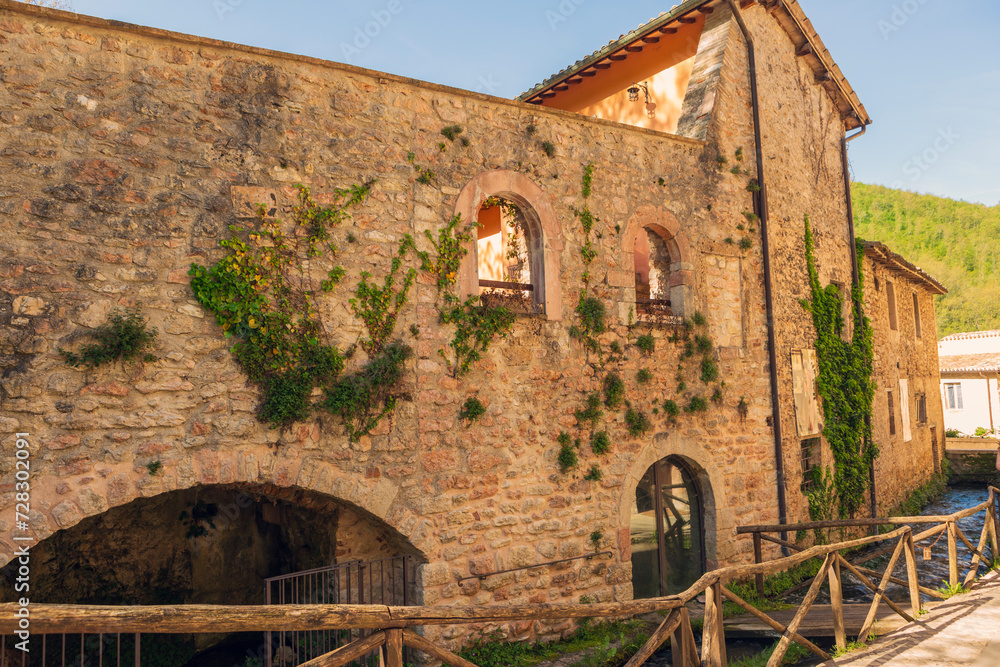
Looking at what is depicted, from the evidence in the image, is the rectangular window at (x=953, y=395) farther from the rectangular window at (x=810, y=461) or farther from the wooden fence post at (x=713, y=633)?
the wooden fence post at (x=713, y=633)

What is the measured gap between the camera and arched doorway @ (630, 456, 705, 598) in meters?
7.51

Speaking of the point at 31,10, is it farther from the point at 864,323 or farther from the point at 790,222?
the point at 864,323

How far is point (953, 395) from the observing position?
23.5 meters

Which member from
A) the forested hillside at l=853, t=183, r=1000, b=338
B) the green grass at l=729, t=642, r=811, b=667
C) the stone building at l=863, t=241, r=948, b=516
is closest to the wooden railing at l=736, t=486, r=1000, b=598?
the green grass at l=729, t=642, r=811, b=667

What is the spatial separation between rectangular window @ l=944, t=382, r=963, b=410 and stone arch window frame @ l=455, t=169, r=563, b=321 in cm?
2295

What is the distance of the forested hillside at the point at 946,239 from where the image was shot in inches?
1686

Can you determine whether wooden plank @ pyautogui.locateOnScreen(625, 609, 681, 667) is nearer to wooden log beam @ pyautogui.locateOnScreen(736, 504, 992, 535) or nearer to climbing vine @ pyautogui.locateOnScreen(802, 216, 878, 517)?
wooden log beam @ pyautogui.locateOnScreen(736, 504, 992, 535)

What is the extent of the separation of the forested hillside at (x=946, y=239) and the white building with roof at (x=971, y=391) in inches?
879

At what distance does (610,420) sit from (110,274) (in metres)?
4.71

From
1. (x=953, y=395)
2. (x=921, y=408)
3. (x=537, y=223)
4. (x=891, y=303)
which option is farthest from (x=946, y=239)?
(x=537, y=223)

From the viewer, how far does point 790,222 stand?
31.1 feet

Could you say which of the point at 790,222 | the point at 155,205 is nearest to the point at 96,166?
the point at 155,205

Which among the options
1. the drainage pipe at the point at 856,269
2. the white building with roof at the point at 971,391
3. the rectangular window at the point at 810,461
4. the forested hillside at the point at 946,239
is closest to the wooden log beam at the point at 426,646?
the rectangular window at the point at 810,461

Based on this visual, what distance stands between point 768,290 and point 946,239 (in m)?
48.8
